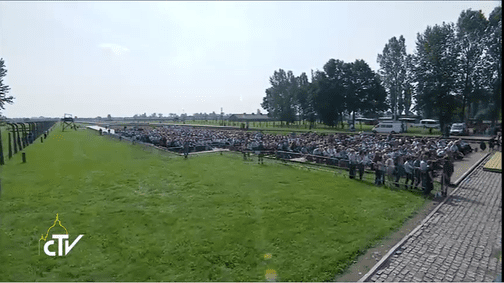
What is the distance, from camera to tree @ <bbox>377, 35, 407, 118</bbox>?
64.0 m

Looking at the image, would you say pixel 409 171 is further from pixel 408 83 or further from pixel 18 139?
pixel 408 83

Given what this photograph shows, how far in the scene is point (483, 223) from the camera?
30.7 ft

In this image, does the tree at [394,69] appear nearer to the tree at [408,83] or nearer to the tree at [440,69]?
the tree at [408,83]

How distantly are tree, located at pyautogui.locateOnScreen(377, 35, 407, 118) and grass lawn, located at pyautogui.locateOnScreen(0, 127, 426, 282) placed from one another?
191ft

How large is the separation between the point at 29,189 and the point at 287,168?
1485 centimetres

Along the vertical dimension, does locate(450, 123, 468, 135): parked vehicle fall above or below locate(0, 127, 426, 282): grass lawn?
above

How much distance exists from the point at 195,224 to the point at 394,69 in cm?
6854

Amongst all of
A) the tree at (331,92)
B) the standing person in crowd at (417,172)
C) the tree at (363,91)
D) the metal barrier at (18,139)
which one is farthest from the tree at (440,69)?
the metal barrier at (18,139)

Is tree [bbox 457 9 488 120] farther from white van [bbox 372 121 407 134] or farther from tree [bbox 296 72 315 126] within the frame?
tree [bbox 296 72 315 126]

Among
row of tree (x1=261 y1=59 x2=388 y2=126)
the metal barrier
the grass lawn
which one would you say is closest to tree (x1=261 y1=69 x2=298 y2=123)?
row of tree (x1=261 y1=59 x2=388 y2=126)

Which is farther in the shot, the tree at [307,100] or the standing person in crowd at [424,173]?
the tree at [307,100]

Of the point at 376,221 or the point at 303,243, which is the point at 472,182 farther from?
the point at 303,243

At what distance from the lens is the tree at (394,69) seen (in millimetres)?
64000

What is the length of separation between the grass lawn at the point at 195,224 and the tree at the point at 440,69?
12275mm
